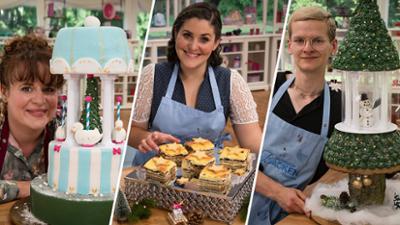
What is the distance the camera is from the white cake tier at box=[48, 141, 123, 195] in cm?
135

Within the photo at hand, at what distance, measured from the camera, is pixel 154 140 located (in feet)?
3.66

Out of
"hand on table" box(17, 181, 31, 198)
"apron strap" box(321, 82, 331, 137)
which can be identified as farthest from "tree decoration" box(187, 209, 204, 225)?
"hand on table" box(17, 181, 31, 198)

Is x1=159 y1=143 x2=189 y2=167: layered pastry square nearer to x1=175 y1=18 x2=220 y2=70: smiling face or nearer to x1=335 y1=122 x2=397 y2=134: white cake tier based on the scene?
x1=175 y1=18 x2=220 y2=70: smiling face

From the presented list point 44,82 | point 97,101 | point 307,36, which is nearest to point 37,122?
point 44,82

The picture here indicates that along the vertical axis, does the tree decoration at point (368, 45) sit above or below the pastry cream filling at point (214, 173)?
above

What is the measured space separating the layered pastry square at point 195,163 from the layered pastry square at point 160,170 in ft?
0.08

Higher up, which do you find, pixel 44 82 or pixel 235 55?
pixel 235 55

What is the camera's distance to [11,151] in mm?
1649

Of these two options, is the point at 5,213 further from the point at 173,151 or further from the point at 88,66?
the point at 173,151

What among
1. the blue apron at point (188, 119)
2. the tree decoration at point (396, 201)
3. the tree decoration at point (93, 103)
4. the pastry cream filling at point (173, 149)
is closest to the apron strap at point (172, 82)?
the blue apron at point (188, 119)

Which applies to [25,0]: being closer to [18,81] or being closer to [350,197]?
[18,81]

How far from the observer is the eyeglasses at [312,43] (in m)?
1.15

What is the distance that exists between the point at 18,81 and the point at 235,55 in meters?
0.73

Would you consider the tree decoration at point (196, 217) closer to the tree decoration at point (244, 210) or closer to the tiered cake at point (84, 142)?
the tree decoration at point (244, 210)
